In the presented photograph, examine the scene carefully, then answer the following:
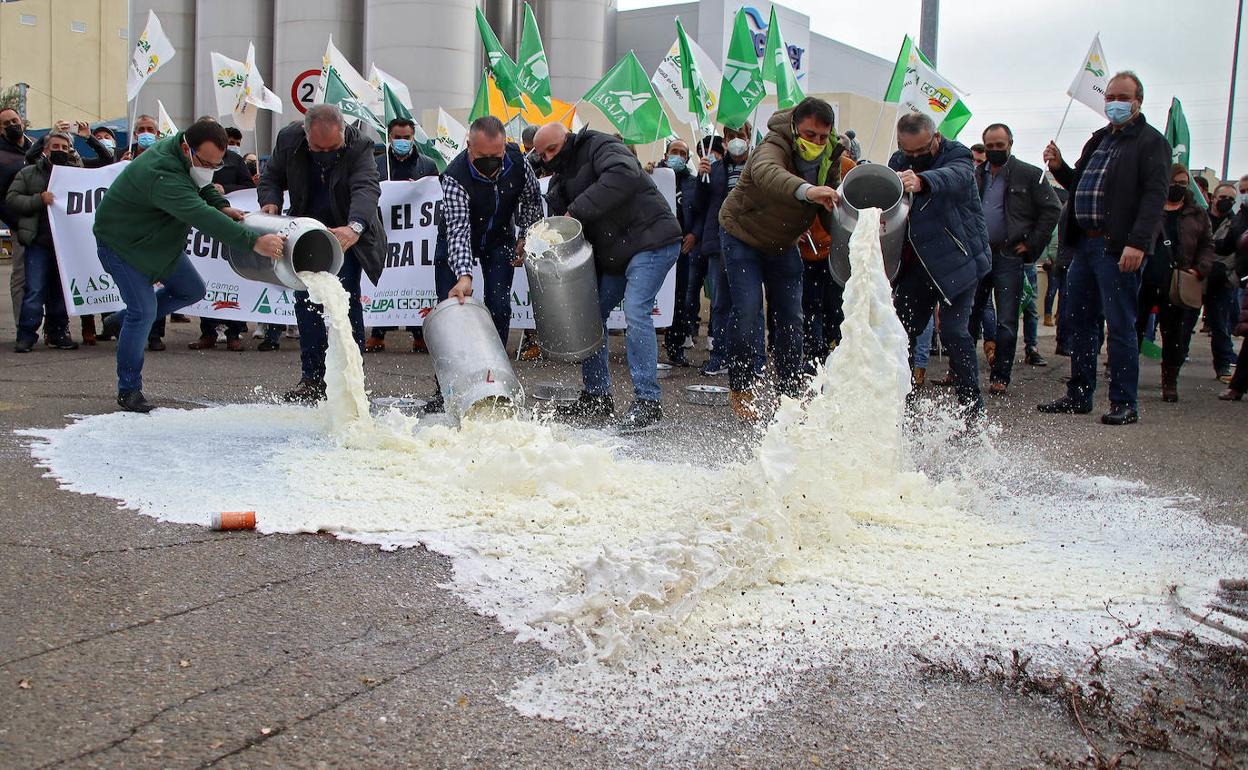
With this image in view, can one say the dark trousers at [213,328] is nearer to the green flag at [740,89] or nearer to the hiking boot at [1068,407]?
the green flag at [740,89]

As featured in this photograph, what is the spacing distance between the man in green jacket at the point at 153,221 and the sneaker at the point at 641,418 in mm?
2057

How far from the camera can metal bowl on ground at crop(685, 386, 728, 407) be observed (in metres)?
7.20

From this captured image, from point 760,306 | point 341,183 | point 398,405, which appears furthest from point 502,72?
point 760,306

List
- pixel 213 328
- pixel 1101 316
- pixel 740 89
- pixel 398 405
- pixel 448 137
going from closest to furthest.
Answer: pixel 398 405
pixel 1101 316
pixel 213 328
pixel 740 89
pixel 448 137

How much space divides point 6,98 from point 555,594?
154 feet

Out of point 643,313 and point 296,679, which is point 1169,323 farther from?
point 296,679

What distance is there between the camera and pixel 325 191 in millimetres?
6547

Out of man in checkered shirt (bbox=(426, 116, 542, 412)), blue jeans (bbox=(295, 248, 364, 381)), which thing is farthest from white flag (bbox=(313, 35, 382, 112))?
man in checkered shirt (bbox=(426, 116, 542, 412))

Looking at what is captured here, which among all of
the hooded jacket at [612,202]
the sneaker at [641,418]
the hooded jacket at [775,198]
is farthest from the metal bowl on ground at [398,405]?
the hooded jacket at [775,198]

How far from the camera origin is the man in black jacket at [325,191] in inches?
249

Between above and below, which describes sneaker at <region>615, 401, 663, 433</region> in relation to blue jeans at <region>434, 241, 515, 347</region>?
below

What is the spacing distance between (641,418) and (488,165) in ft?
5.89

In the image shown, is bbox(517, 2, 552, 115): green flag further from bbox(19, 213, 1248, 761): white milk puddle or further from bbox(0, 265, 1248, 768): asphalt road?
bbox(0, 265, 1248, 768): asphalt road

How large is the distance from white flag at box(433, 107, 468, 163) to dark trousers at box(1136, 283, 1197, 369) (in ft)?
27.8
